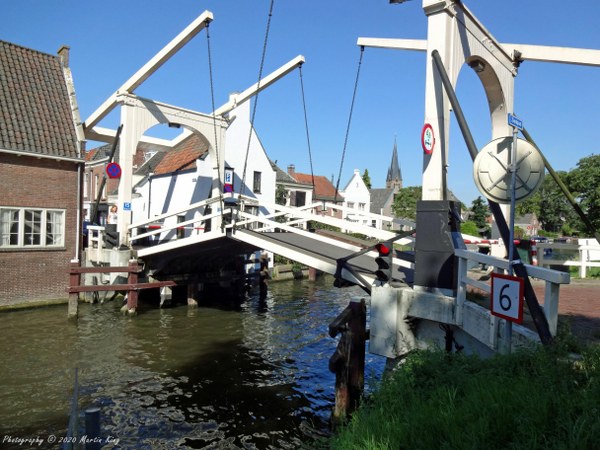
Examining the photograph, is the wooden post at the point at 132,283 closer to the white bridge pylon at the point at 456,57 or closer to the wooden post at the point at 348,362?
the wooden post at the point at 348,362

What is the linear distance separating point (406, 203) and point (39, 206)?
5189cm

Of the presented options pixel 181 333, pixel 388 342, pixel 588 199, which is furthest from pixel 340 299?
pixel 588 199

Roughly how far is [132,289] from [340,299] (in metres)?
8.38

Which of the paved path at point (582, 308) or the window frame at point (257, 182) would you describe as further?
the window frame at point (257, 182)

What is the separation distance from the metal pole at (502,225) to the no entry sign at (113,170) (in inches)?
453

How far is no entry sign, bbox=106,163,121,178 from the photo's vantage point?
47.6 ft

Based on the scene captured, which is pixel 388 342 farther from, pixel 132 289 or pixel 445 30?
pixel 132 289

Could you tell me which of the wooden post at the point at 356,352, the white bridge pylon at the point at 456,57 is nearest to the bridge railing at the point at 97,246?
the wooden post at the point at 356,352

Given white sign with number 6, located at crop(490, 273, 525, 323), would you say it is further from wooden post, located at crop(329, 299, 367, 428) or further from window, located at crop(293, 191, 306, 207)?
window, located at crop(293, 191, 306, 207)

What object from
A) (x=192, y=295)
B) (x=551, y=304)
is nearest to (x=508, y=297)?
(x=551, y=304)

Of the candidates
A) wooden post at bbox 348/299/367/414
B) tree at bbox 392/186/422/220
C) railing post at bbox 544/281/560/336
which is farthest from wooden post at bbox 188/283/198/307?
tree at bbox 392/186/422/220

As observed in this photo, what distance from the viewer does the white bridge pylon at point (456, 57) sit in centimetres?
629

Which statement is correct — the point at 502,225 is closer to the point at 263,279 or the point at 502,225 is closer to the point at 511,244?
the point at 511,244

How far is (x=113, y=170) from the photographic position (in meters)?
14.6
